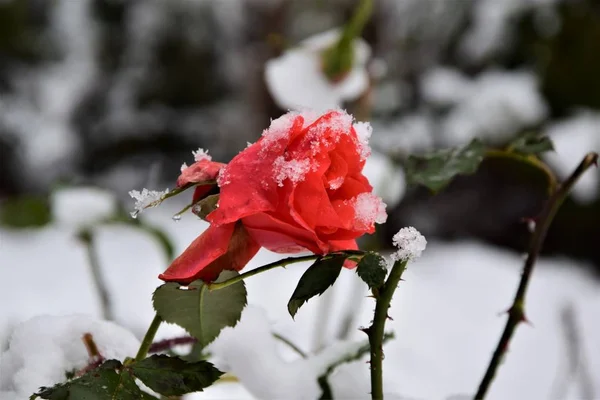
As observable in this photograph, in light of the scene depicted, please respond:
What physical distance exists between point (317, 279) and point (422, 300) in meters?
1.03

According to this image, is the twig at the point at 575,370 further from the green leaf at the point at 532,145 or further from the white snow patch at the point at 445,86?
the white snow patch at the point at 445,86

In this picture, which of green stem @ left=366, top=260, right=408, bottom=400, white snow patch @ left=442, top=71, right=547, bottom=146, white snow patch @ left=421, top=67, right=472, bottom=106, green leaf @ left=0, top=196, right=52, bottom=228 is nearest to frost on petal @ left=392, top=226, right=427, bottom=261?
green stem @ left=366, top=260, right=408, bottom=400

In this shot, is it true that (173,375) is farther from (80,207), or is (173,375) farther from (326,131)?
(80,207)

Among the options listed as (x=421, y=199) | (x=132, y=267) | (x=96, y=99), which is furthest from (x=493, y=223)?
(x=96, y=99)

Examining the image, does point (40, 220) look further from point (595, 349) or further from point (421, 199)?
point (421, 199)

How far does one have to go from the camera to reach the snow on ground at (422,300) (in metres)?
0.83

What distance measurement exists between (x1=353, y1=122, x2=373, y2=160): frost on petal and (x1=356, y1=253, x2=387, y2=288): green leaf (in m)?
0.03

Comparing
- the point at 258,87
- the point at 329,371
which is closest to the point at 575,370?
the point at 329,371

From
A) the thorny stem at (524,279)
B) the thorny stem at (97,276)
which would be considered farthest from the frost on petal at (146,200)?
the thorny stem at (97,276)

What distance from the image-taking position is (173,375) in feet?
0.57

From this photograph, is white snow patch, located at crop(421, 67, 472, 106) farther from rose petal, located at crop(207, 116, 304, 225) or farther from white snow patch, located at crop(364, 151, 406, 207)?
rose petal, located at crop(207, 116, 304, 225)

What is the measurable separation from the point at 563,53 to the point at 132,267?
1.06 meters

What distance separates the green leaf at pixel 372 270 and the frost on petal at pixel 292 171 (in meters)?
0.03

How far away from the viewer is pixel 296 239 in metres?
0.16
